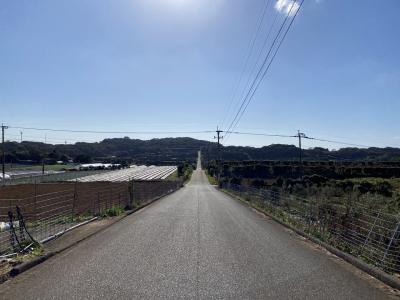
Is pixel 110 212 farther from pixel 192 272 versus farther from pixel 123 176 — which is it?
pixel 123 176

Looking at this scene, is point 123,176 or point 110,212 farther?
point 123,176

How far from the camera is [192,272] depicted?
31.5 feet

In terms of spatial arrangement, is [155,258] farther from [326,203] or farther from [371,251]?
[326,203]

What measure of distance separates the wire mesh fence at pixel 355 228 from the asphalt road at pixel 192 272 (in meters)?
0.70

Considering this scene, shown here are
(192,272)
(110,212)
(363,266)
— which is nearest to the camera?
(192,272)

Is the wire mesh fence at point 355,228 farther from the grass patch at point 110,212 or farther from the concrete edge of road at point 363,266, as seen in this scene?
the grass patch at point 110,212

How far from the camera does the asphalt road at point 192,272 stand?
7914mm

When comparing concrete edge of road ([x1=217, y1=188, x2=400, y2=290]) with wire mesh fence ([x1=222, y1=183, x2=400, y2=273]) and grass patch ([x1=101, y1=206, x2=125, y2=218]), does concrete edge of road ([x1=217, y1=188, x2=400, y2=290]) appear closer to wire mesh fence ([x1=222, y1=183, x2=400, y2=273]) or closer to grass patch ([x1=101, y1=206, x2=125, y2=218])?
wire mesh fence ([x1=222, y1=183, x2=400, y2=273])

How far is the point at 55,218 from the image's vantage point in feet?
60.1

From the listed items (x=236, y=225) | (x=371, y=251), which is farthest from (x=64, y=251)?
(x=236, y=225)

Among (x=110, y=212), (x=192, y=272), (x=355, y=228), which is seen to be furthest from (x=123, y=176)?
(x=192, y=272)

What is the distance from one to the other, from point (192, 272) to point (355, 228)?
5.61 metres

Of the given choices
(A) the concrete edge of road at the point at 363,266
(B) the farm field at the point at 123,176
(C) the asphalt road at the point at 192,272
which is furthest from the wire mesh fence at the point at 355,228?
(B) the farm field at the point at 123,176

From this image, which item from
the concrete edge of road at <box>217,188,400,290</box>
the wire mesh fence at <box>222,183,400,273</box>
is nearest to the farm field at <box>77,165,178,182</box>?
the wire mesh fence at <box>222,183,400,273</box>
